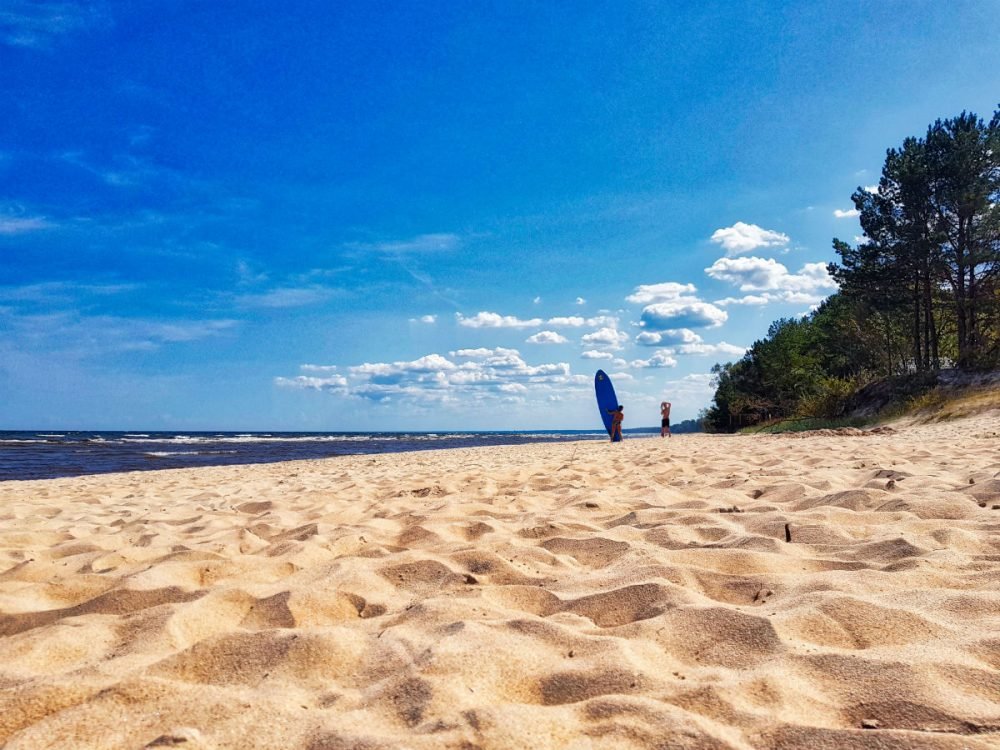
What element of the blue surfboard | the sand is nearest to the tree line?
the blue surfboard

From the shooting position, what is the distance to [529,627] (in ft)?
6.02

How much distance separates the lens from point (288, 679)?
1576 mm

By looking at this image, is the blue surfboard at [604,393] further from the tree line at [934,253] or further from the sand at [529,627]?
the sand at [529,627]

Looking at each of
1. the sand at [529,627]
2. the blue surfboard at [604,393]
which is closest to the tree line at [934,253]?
the blue surfboard at [604,393]

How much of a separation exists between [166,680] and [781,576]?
6.67 ft

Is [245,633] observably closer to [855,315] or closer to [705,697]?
[705,697]

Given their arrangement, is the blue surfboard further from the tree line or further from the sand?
the sand

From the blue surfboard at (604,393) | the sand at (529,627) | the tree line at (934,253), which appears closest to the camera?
the sand at (529,627)

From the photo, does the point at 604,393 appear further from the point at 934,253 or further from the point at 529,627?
the point at 529,627

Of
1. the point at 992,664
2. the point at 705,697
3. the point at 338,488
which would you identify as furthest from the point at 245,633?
the point at 338,488

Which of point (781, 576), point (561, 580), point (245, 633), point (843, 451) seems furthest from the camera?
point (843, 451)

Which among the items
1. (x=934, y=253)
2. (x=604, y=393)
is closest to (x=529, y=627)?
(x=604, y=393)

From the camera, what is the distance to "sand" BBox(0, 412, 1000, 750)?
1.27 meters

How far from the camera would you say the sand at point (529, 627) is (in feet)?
4.17
